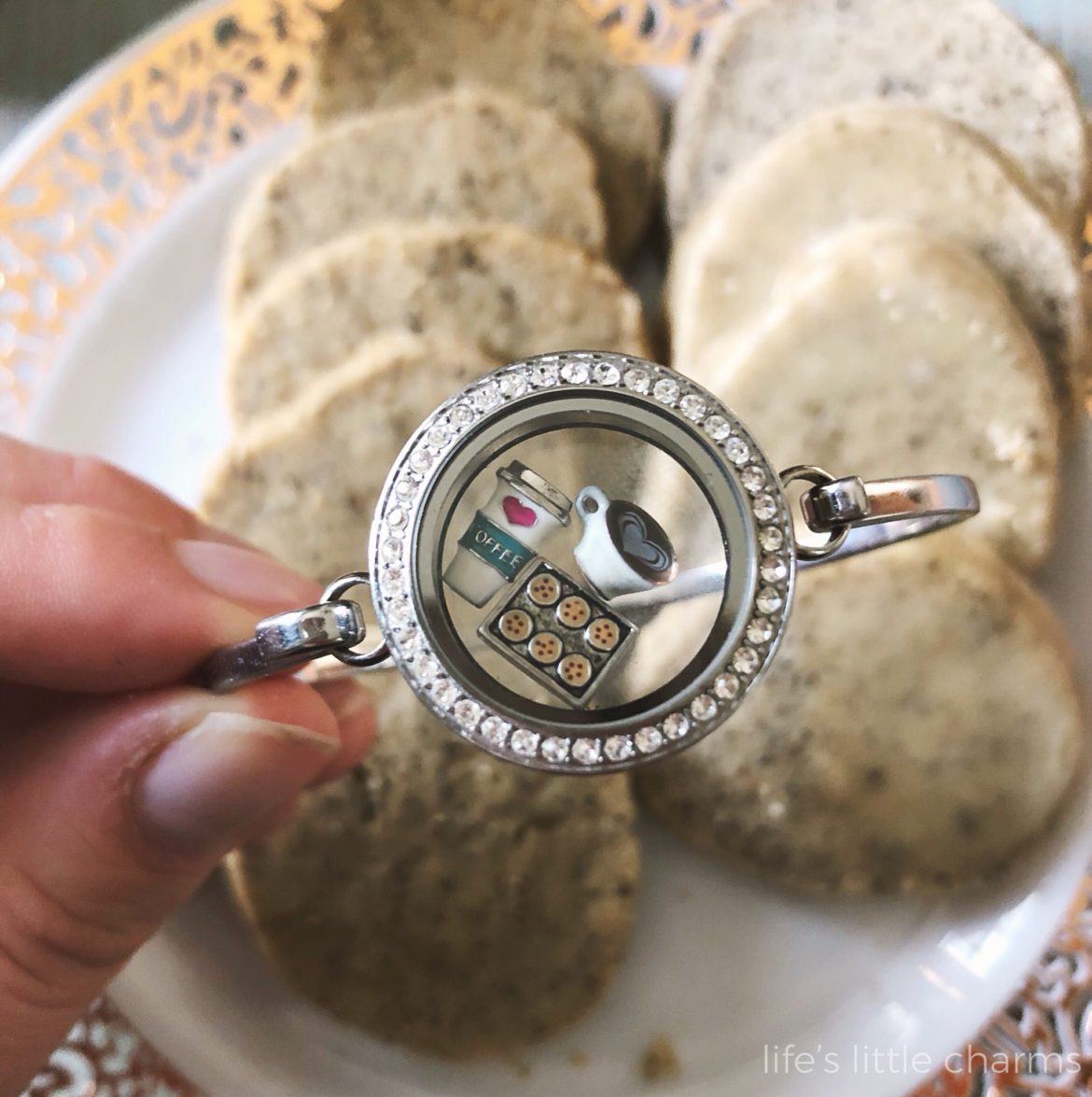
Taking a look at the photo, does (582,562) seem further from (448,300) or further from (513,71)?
(513,71)

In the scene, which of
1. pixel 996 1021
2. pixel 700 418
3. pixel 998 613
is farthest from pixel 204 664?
pixel 996 1021

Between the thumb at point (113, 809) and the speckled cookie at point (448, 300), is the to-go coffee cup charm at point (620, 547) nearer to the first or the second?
the thumb at point (113, 809)

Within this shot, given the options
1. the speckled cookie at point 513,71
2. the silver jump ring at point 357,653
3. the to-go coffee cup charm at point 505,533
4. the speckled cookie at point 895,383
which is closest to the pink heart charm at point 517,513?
the to-go coffee cup charm at point 505,533

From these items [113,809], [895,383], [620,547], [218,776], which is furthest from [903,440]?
[113,809]

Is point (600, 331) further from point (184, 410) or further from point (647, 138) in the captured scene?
point (184, 410)

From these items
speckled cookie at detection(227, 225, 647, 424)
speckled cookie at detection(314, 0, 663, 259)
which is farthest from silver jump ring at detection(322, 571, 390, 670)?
speckled cookie at detection(314, 0, 663, 259)
